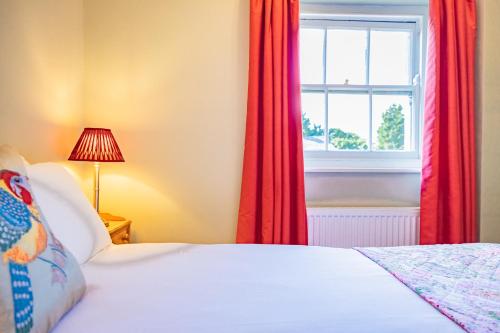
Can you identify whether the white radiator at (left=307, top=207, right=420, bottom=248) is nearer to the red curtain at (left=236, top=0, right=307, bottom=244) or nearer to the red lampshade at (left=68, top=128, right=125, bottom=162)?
the red curtain at (left=236, top=0, right=307, bottom=244)

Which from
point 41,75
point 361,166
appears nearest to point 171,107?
point 41,75

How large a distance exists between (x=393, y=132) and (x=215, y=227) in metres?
1.45

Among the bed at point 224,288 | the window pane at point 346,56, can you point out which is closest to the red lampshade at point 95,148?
the bed at point 224,288

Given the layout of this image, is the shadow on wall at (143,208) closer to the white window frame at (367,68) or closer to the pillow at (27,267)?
the white window frame at (367,68)

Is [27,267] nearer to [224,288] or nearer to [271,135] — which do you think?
[224,288]

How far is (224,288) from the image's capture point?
956mm

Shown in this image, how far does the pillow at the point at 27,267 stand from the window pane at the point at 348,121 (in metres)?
2.06

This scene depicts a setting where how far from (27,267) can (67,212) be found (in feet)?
1.88

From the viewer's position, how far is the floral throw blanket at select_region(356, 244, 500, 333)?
79 centimetres

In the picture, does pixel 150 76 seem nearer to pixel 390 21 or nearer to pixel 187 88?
pixel 187 88

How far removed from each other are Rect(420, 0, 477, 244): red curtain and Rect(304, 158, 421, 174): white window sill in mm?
164

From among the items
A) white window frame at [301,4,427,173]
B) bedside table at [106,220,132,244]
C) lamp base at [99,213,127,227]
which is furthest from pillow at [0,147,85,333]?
white window frame at [301,4,427,173]

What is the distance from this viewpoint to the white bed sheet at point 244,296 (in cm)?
75

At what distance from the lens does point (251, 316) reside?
788mm
